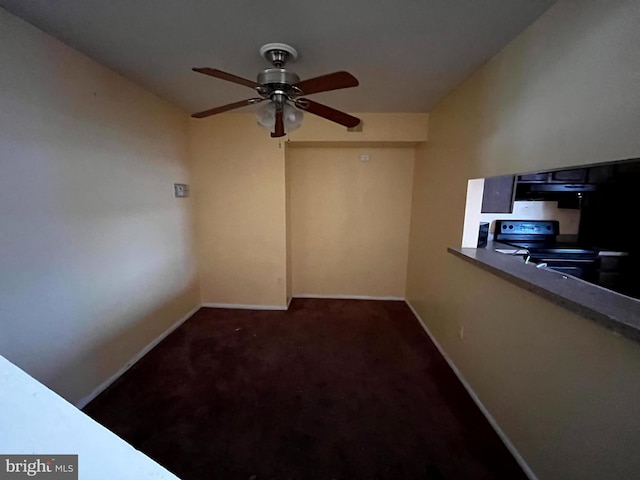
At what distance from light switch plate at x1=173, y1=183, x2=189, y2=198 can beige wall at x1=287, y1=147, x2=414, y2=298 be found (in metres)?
1.25

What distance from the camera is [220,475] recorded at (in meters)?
1.40

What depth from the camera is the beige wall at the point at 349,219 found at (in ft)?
11.6

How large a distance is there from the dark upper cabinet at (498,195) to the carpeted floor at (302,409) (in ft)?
4.77

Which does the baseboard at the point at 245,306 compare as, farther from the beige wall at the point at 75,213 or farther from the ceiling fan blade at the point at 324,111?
the ceiling fan blade at the point at 324,111

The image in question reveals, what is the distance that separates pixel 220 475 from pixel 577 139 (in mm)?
2379

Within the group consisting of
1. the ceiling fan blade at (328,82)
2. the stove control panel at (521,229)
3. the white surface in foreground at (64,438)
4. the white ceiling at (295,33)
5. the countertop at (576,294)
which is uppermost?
the white ceiling at (295,33)

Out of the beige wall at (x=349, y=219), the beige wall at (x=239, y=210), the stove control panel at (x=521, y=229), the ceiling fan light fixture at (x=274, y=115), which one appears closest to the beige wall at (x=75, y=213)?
the beige wall at (x=239, y=210)

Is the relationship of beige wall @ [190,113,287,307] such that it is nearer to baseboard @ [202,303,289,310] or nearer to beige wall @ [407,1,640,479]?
baseboard @ [202,303,289,310]

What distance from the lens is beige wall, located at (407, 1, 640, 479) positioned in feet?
3.20

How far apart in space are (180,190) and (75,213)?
1.24 metres

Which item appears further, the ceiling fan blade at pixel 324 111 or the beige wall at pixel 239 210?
the beige wall at pixel 239 210

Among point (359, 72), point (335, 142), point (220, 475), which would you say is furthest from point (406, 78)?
point (220, 475)

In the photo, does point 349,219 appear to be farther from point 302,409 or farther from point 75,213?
point 75,213

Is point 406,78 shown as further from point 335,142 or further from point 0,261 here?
point 0,261
